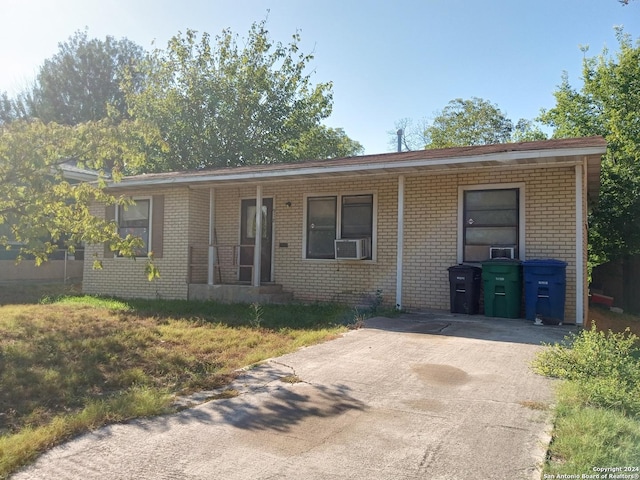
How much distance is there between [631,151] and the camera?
49.8 ft

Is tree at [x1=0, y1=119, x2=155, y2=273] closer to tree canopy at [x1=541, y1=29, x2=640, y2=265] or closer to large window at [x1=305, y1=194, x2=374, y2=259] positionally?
large window at [x1=305, y1=194, x2=374, y2=259]

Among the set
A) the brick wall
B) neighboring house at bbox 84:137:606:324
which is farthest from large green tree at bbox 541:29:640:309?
the brick wall

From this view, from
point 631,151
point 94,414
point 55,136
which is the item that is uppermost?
point 631,151

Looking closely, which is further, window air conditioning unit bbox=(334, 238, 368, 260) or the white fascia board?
window air conditioning unit bbox=(334, 238, 368, 260)

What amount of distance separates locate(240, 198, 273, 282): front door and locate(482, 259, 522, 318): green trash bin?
516cm

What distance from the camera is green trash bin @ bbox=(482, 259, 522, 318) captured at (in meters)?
8.51

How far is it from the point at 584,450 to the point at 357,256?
7434 millimetres

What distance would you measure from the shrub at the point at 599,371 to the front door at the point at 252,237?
741cm

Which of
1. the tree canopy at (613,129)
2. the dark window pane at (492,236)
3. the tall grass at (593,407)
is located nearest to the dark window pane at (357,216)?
the dark window pane at (492,236)

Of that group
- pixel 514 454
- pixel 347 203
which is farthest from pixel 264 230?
pixel 514 454

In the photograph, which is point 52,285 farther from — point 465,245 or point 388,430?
point 388,430

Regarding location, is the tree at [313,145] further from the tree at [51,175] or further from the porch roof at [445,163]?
the tree at [51,175]

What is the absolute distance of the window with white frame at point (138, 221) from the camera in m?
12.4

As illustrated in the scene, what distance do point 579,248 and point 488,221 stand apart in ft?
5.39
